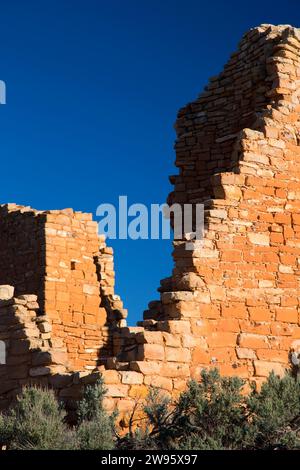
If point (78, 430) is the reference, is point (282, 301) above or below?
above

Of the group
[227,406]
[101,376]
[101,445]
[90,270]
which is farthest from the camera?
[90,270]

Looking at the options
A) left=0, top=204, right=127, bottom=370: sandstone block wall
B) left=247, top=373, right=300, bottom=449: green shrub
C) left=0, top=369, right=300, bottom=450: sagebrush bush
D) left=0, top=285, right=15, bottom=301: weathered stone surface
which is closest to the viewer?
left=0, top=369, right=300, bottom=450: sagebrush bush

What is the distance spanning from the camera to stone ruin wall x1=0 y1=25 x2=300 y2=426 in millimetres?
12250

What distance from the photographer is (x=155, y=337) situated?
40.0 feet

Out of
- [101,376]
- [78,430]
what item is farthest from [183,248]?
[78,430]

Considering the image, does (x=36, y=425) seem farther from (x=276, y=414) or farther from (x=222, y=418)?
(x=276, y=414)

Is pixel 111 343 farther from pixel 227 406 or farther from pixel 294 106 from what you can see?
pixel 227 406

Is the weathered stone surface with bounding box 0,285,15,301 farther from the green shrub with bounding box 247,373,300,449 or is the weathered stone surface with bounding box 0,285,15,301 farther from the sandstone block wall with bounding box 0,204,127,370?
the green shrub with bounding box 247,373,300,449

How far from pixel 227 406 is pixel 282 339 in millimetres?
2730

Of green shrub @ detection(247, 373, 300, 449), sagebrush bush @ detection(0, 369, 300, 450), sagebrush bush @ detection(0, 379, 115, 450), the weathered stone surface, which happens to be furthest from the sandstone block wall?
green shrub @ detection(247, 373, 300, 449)

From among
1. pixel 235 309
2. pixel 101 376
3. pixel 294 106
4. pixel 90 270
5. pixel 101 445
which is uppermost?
pixel 294 106

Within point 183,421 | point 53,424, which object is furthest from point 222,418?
point 53,424

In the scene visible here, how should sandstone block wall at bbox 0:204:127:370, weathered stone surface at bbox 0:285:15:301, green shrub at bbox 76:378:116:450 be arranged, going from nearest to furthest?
green shrub at bbox 76:378:116:450
weathered stone surface at bbox 0:285:15:301
sandstone block wall at bbox 0:204:127:370

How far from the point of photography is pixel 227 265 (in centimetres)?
1305
